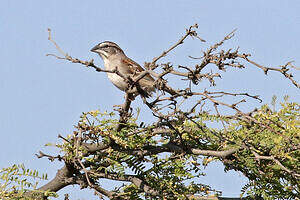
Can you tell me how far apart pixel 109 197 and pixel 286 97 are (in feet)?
7.10

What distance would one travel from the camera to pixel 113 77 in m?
7.06

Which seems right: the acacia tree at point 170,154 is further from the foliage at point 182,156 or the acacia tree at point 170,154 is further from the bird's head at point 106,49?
the bird's head at point 106,49

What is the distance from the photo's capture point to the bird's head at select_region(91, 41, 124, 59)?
27.4 ft

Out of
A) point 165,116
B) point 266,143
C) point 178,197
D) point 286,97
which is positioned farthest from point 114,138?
point 286,97

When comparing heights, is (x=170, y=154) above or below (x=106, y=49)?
below

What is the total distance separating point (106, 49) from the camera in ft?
27.4

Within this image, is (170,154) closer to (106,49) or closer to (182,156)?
(182,156)

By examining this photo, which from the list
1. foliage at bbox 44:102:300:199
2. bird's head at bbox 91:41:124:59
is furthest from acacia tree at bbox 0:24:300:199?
bird's head at bbox 91:41:124:59

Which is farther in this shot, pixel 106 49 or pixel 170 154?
pixel 106 49

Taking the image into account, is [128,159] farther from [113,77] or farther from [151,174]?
[113,77]

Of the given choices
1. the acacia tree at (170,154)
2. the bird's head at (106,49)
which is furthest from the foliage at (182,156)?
the bird's head at (106,49)

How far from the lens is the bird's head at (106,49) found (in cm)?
834

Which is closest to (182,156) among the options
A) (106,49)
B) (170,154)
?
(170,154)

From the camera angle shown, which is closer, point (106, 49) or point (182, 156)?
point (182, 156)
